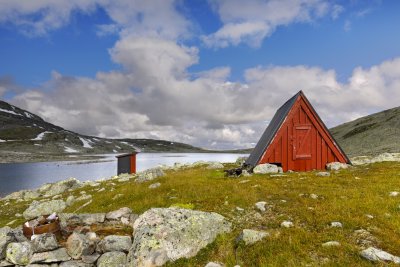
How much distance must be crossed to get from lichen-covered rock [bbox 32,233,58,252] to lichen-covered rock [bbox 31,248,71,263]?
0.14 m

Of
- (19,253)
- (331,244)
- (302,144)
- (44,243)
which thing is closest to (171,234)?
(44,243)

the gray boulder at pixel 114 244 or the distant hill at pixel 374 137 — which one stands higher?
the distant hill at pixel 374 137

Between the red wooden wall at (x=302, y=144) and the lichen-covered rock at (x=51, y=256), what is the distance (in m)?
16.9

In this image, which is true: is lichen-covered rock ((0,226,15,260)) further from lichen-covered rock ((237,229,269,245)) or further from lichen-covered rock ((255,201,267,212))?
lichen-covered rock ((255,201,267,212))

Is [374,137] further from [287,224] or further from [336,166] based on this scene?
[287,224]

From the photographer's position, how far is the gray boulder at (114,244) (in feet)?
33.6

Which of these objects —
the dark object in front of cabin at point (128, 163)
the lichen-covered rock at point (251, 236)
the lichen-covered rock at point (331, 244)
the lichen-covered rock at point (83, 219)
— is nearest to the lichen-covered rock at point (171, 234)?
the lichen-covered rock at point (251, 236)

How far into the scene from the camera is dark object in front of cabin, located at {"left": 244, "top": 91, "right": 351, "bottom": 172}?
81.7 ft

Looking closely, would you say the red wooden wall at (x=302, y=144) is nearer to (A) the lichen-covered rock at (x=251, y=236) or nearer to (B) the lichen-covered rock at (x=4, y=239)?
(A) the lichen-covered rock at (x=251, y=236)

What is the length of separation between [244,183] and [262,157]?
682cm

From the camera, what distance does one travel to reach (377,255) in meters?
7.99

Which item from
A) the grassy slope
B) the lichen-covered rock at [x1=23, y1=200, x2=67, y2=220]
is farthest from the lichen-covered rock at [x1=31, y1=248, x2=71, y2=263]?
the lichen-covered rock at [x1=23, y1=200, x2=67, y2=220]

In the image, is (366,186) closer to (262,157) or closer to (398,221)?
(398,221)

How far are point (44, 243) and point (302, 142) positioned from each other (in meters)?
20.2
